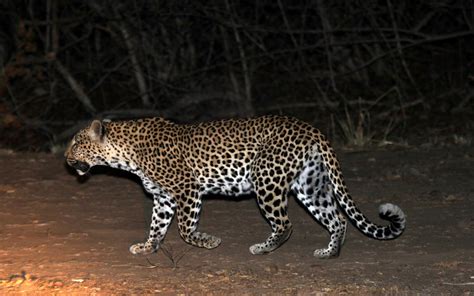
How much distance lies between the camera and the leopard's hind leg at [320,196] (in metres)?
7.39

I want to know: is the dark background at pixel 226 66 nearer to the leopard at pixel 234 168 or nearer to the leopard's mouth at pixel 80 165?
the leopard's mouth at pixel 80 165

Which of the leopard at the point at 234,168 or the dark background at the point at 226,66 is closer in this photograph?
the leopard at the point at 234,168

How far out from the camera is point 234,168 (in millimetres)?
7586

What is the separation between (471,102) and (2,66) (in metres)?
7.82

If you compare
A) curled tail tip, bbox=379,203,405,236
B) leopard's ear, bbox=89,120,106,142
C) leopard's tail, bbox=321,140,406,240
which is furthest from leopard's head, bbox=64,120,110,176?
curled tail tip, bbox=379,203,405,236

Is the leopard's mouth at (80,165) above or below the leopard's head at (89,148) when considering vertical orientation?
below

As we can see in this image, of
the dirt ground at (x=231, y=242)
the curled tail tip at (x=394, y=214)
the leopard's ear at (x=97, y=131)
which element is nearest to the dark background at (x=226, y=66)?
the dirt ground at (x=231, y=242)

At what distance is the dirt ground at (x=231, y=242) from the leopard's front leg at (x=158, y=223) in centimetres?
11

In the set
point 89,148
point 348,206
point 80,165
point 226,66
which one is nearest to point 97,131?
point 89,148

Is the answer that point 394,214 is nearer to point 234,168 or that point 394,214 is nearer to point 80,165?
point 234,168

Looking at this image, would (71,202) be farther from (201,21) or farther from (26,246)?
(201,21)

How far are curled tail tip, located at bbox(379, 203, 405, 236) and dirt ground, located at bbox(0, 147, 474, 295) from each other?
10.0 inches

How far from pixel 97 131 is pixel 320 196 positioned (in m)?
2.03

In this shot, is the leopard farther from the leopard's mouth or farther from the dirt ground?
the dirt ground
